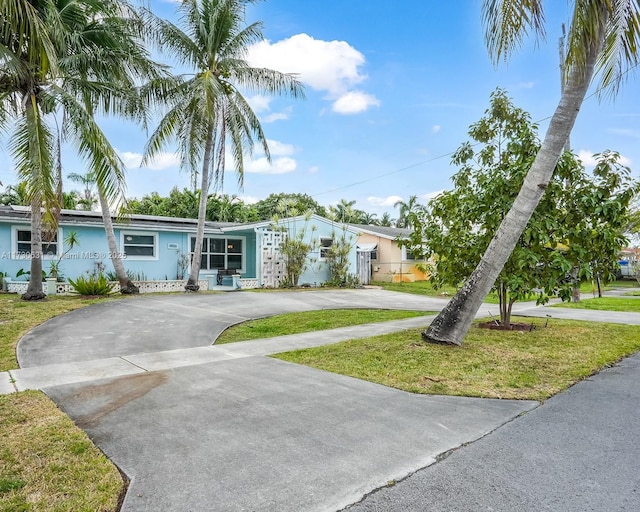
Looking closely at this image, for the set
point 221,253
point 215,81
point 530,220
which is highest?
point 215,81

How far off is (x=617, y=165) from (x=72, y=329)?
37.5ft

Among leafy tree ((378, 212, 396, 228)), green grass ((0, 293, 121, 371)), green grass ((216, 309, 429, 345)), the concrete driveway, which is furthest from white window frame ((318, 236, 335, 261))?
leafy tree ((378, 212, 396, 228))

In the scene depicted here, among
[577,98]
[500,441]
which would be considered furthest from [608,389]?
[577,98]

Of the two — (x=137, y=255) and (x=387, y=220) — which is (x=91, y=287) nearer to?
(x=137, y=255)

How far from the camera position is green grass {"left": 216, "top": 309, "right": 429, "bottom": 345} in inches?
366

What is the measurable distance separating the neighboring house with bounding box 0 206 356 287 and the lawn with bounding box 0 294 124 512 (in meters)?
12.0

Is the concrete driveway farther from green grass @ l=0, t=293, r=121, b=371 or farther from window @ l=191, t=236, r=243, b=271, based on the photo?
window @ l=191, t=236, r=243, b=271

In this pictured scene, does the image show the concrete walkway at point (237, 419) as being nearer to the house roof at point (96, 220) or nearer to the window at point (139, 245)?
the house roof at point (96, 220)

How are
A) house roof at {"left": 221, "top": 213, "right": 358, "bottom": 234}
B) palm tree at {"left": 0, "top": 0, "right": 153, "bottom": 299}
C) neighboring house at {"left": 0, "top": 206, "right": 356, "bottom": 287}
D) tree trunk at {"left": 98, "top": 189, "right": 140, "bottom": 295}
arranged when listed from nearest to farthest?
palm tree at {"left": 0, "top": 0, "right": 153, "bottom": 299}
tree trunk at {"left": 98, "top": 189, "right": 140, "bottom": 295}
neighboring house at {"left": 0, "top": 206, "right": 356, "bottom": 287}
house roof at {"left": 221, "top": 213, "right": 358, "bottom": 234}

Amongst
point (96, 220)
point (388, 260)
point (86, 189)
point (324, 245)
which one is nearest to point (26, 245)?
point (96, 220)

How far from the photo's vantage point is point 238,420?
4203mm

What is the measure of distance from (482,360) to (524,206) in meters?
2.58

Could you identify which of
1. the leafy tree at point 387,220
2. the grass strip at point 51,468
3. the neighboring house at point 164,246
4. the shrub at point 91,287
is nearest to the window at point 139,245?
the neighboring house at point 164,246

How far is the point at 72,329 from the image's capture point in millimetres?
8969
